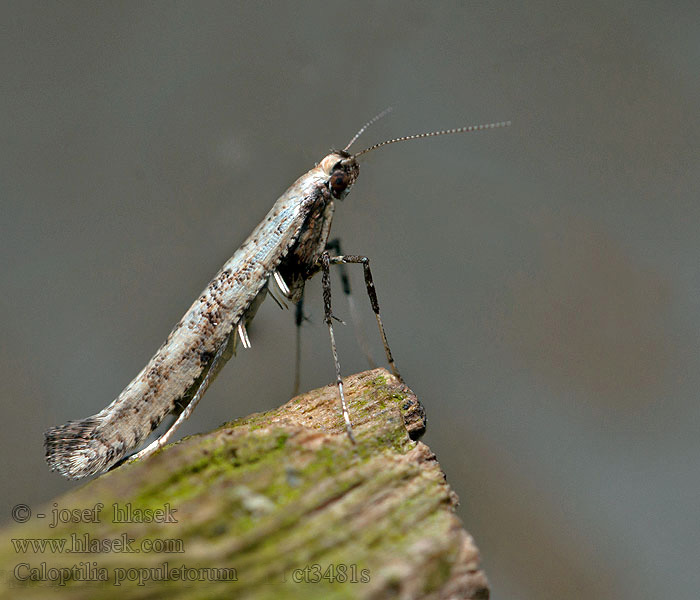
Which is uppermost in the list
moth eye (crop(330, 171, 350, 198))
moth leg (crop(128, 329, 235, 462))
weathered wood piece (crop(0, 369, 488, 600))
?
moth eye (crop(330, 171, 350, 198))

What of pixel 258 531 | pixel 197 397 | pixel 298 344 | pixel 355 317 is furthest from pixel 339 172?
pixel 258 531

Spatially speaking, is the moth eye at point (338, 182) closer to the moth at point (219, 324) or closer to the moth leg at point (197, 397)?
the moth at point (219, 324)

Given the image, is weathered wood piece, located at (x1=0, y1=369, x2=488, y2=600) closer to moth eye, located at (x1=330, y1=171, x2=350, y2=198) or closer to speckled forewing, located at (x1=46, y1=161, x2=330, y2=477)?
speckled forewing, located at (x1=46, y1=161, x2=330, y2=477)

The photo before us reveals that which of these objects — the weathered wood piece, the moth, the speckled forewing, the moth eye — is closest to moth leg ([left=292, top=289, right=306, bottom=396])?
the moth

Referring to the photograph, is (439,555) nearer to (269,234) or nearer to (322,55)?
(269,234)

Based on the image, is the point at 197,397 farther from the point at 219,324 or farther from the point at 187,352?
the point at 219,324

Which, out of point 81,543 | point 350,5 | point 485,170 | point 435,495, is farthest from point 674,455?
point 350,5

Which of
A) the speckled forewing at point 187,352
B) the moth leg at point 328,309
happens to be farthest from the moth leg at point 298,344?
the speckled forewing at point 187,352
